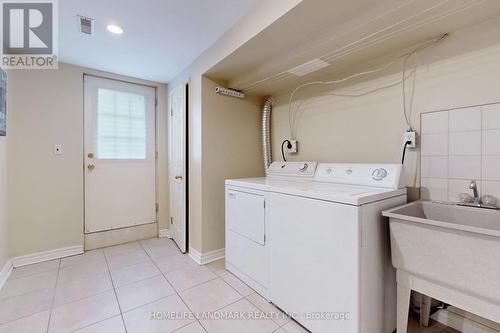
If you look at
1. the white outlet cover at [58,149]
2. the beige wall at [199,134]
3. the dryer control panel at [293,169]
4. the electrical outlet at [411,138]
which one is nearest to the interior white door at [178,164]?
the beige wall at [199,134]

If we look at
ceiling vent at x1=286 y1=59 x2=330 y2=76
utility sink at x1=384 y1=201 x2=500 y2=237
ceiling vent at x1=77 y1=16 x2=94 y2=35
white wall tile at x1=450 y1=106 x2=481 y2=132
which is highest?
ceiling vent at x1=77 y1=16 x2=94 y2=35

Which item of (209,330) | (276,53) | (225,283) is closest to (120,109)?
(276,53)

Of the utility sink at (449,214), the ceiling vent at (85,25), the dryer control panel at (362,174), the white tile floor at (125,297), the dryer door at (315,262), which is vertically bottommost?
the white tile floor at (125,297)

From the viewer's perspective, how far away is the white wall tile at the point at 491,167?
1304 mm

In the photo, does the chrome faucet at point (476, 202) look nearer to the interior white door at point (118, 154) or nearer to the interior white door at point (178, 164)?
the interior white door at point (178, 164)

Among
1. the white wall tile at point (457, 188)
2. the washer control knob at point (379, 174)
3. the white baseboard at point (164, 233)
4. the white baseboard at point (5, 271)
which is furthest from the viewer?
the white baseboard at point (164, 233)

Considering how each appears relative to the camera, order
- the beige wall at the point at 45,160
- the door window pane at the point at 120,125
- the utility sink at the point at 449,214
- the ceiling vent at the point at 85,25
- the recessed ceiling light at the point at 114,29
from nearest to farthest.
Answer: the utility sink at the point at 449,214
the ceiling vent at the point at 85,25
the recessed ceiling light at the point at 114,29
the beige wall at the point at 45,160
the door window pane at the point at 120,125

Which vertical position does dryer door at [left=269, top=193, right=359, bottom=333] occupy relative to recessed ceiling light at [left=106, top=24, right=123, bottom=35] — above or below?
below

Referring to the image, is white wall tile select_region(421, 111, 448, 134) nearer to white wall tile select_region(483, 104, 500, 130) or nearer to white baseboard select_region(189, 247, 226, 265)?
white wall tile select_region(483, 104, 500, 130)

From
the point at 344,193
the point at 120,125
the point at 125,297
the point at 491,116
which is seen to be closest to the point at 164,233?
the point at 125,297

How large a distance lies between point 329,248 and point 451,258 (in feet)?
1.78

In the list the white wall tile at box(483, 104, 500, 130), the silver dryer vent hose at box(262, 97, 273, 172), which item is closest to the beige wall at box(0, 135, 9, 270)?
the silver dryer vent hose at box(262, 97, 273, 172)

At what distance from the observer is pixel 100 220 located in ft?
9.29

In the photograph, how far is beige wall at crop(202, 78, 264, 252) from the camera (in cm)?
240
